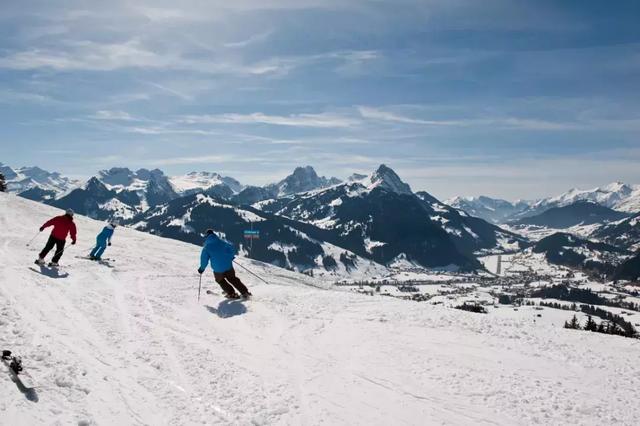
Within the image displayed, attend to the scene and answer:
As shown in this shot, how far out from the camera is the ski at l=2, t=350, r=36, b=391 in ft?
27.0

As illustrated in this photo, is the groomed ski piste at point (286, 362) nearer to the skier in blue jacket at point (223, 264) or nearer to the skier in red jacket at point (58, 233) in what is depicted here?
the skier in blue jacket at point (223, 264)

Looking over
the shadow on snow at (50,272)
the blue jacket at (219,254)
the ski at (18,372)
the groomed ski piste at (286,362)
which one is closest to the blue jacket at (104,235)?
the shadow on snow at (50,272)

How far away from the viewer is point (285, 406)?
9.35 meters

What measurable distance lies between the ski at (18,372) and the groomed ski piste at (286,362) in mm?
141

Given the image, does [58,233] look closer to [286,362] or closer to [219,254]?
[219,254]

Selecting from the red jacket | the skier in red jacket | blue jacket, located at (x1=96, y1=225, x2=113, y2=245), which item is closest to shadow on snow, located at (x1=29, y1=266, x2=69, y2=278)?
the skier in red jacket

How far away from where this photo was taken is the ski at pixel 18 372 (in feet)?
27.0

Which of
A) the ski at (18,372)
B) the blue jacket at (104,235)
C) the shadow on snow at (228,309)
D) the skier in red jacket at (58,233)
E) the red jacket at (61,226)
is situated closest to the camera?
the ski at (18,372)

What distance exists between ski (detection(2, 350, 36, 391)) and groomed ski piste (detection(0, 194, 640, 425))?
0.14m

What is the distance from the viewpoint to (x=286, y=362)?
1202 centimetres

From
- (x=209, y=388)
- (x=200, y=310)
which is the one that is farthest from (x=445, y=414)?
(x=200, y=310)

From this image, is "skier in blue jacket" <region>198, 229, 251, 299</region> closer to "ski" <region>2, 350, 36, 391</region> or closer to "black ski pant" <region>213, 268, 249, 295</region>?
"black ski pant" <region>213, 268, 249, 295</region>

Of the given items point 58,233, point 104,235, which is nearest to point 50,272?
point 58,233

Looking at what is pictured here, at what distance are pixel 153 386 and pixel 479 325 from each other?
11905 mm
